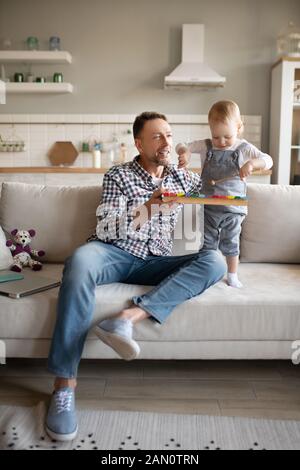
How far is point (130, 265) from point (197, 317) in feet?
1.20

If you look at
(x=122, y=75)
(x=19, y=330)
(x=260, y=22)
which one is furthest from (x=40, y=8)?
(x=19, y=330)

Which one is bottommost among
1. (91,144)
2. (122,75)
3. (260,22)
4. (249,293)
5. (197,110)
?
(249,293)

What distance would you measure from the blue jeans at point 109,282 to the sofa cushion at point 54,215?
413 millimetres

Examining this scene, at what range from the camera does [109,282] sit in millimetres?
1932

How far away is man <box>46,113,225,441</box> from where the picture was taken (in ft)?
5.33

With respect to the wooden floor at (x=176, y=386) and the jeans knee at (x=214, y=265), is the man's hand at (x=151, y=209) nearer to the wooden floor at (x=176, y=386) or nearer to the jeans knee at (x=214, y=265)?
the jeans knee at (x=214, y=265)

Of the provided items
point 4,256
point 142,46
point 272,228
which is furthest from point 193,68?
point 4,256

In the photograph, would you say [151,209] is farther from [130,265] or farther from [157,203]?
[130,265]

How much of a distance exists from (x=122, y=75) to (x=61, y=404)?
13.6ft

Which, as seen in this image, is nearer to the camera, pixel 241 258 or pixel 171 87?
pixel 241 258

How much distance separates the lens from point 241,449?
1.52 meters

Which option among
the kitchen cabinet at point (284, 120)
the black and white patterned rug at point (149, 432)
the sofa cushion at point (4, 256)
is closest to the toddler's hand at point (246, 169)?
the black and white patterned rug at point (149, 432)

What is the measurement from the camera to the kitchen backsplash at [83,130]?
5.09 m
